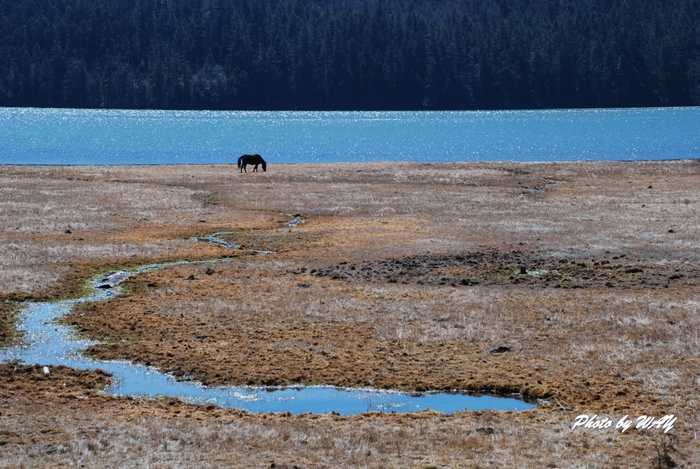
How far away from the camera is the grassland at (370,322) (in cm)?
1572

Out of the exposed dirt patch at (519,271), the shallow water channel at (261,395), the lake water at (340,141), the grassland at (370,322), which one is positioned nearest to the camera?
the grassland at (370,322)

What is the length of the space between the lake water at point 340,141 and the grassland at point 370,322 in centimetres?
6079

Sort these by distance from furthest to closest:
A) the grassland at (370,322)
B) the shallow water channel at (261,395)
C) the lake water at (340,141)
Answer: the lake water at (340,141)
the shallow water channel at (261,395)
the grassland at (370,322)

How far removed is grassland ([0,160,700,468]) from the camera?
15.7 metres

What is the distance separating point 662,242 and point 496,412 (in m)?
24.4

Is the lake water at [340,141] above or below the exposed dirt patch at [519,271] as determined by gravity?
above

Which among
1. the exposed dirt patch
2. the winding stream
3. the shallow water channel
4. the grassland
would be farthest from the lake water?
the shallow water channel

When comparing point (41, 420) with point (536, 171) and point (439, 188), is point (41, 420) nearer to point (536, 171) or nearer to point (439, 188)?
point (439, 188)

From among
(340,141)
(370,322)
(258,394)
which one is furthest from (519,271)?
(340,141)

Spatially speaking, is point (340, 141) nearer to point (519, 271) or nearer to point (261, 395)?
point (519, 271)

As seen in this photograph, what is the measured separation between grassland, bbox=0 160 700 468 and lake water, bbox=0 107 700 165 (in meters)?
60.8

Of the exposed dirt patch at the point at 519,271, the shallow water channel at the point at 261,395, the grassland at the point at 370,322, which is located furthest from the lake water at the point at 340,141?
the shallow water channel at the point at 261,395

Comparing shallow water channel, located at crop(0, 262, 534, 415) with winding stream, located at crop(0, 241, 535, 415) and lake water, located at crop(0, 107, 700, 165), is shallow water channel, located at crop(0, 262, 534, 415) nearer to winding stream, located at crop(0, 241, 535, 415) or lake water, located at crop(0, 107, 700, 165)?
winding stream, located at crop(0, 241, 535, 415)

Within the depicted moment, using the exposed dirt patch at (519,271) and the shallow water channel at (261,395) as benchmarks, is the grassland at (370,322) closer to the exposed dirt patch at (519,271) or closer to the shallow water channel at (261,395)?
the exposed dirt patch at (519,271)
